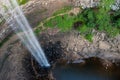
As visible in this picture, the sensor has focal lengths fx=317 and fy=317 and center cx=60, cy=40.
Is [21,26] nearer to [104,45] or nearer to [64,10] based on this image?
[64,10]

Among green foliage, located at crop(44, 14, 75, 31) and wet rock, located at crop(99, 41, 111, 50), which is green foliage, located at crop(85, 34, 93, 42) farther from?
green foliage, located at crop(44, 14, 75, 31)

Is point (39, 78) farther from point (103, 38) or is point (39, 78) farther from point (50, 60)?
point (103, 38)

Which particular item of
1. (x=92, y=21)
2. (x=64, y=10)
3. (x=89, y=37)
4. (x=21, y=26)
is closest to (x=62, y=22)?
(x=64, y=10)

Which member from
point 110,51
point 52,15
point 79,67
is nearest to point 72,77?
point 79,67

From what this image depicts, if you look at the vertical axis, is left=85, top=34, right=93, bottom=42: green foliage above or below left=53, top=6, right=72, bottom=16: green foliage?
below

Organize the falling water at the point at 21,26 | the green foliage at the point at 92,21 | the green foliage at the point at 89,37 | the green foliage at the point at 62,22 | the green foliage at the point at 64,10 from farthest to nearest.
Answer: the green foliage at the point at 64,10 < the green foliage at the point at 62,22 < the green foliage at the point at 89,37 < the green foliage at the point at 92,21 < the falling water at the point at 21,26

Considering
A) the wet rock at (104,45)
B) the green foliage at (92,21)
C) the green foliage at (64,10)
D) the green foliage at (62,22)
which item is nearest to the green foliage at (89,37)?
the green foliage at (92,21)

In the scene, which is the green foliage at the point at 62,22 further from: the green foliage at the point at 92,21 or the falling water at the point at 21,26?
the falling water at the point at 21,26

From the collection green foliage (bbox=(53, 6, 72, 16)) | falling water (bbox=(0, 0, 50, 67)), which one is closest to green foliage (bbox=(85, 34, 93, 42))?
green foliage (bbox=(53, 6, 72, 16))
